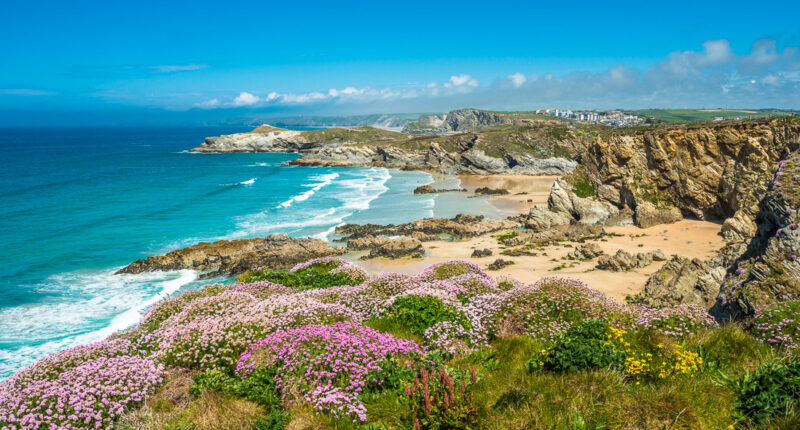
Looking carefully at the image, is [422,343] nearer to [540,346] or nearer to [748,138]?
[540,346]

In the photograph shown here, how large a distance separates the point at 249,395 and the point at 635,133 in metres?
41.3

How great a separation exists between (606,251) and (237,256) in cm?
2531

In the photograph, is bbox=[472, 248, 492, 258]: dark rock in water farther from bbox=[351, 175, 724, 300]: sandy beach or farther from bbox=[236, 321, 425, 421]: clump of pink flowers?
bbox=[236, 321, 425, 421]: clump of pink flowers

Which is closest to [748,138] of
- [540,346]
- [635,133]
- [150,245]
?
[635,133]

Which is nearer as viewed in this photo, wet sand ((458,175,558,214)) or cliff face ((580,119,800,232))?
cliff face ((580,119,800,232))

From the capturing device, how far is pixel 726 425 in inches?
193

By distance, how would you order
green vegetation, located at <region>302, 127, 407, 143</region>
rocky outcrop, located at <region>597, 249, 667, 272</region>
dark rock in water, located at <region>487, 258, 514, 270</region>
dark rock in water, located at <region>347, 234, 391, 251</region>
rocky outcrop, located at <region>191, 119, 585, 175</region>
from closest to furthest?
rocky outcrop, located at <region>597, 249, 667, 272</region> < dark rock in water, located at <region>487, 258, 514, 270</region> < dark rock in water, located at <region>347, 234, 391, 251</region> < rocky outcrop, located at <region>191, 119, 585, 175</region> < green vegetation, located at <region>302, 127, 407, 143</region>

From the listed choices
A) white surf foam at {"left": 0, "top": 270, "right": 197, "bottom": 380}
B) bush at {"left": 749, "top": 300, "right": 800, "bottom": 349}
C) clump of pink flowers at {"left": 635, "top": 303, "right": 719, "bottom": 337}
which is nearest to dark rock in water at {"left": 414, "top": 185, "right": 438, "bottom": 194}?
white surf foam at {"left": 0, "top": 270, "right": 197, "bottom": 380}

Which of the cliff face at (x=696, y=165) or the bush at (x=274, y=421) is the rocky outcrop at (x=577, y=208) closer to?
the cliff face at (x=696, y=165)

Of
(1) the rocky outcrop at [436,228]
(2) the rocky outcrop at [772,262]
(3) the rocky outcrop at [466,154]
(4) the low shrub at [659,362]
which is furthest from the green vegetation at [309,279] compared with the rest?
(3) the rocky outcrop at [466,154]

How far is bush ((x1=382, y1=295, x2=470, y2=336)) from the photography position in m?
8.85

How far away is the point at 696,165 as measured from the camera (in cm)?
3462

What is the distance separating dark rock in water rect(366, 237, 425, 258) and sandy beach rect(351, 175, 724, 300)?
770 mm

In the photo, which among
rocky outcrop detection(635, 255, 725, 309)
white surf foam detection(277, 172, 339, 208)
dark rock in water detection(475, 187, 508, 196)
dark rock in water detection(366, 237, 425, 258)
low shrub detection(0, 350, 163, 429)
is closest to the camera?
low shrub detection(0, 350, 163, 429)
